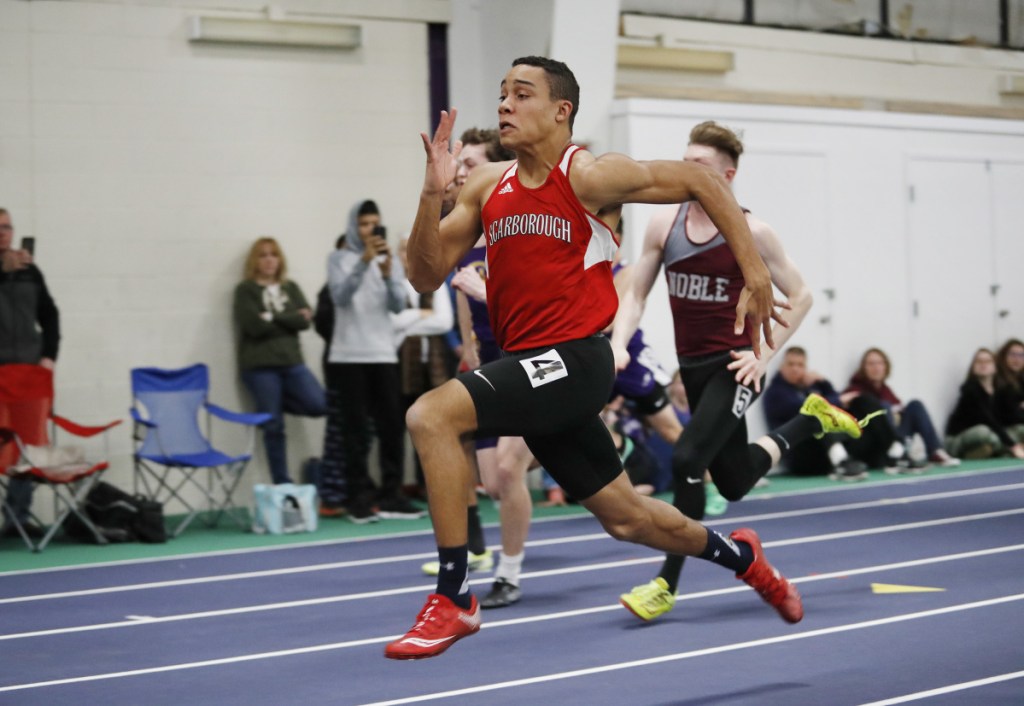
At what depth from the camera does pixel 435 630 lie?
461cm

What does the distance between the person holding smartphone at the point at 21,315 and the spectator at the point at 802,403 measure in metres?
6.26

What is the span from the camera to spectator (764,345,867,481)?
1320cm

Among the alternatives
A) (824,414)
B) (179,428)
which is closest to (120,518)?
(179,428)

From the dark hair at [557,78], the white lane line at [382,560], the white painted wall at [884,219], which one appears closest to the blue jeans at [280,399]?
the white lane line at [382,560]

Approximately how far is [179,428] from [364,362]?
1408 mm

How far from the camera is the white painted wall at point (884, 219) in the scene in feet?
43.9

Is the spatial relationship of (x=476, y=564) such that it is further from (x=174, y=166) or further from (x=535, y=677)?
(x=174, y=166)

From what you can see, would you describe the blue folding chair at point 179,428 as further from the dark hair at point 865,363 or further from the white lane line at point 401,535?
the dark hair at point 865,363

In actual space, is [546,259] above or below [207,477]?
above

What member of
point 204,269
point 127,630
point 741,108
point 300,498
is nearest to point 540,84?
point 127,630

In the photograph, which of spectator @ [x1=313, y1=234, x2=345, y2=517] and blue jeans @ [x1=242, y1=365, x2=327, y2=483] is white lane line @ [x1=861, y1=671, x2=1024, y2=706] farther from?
blue jeans @ [x1=242, y1=365, x2=327, y2=483]

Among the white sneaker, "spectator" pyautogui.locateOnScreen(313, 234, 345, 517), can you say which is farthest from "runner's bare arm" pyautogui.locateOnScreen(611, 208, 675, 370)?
the white sneaker

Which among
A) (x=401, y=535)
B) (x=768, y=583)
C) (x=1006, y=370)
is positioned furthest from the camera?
(x=1006, y=370)

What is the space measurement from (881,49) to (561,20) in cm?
489
